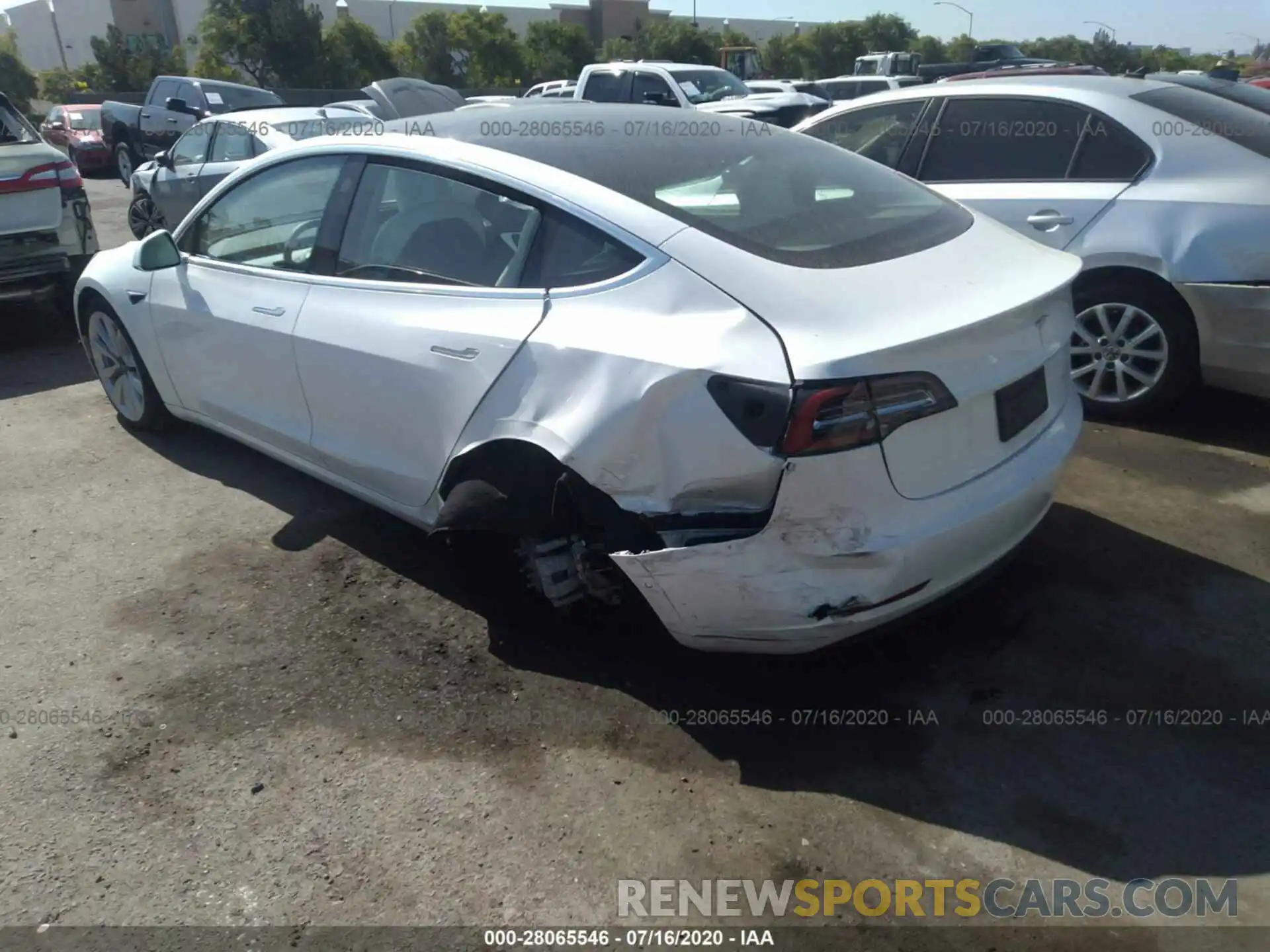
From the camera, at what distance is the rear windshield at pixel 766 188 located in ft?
9.95

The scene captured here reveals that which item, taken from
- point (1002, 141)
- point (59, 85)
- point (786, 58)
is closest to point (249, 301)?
point (1002, 141)

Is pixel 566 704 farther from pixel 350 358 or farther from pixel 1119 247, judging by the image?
pixel 1119 247

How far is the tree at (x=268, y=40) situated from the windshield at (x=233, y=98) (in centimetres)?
2354

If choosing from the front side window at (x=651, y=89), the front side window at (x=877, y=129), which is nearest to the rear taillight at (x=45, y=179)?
the front side window at (x=877, y=129)

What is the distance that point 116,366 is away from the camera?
5.39 m

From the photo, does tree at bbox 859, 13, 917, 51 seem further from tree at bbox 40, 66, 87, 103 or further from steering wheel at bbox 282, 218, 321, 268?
steering wheel at bbox 282, 218, 321, 268

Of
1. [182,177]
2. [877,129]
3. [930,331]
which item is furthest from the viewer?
[182,177]

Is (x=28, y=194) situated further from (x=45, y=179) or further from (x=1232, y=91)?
(x=1232, y=91)

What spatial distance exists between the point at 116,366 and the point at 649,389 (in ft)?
12.8

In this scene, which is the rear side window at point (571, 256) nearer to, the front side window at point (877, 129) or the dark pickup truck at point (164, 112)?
the front side window at point (877, 129)

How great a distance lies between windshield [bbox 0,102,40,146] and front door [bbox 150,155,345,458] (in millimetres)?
4346

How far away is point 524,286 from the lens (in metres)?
3.18

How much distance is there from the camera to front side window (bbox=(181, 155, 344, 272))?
13.1 feet

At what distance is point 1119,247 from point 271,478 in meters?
4.31
